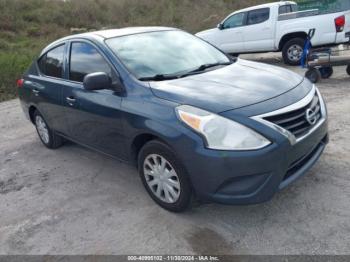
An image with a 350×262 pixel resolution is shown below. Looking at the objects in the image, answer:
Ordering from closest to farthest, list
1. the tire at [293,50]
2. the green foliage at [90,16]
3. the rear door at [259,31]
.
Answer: the tire at [293,50] < the rear door at [259,31] < the green foliage at [90,16]

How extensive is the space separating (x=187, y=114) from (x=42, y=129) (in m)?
3.36

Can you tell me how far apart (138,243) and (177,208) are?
480mm

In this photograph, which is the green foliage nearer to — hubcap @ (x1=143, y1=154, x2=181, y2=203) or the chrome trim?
hubcap @ (x1=143, y1=154, x2=181, y2=203)

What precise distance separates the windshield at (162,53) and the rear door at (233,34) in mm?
7525

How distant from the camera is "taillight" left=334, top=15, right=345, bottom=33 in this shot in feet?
31.2

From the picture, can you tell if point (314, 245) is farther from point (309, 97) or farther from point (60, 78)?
point (60, 78)

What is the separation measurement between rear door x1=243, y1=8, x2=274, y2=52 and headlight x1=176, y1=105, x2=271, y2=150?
349 inches

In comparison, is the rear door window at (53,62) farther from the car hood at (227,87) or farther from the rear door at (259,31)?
the rear door at (259,31)

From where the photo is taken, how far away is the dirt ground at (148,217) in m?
3.09

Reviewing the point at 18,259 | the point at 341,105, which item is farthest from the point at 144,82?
the point at 341,105

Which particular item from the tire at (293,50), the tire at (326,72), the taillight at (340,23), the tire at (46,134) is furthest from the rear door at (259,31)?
the tire at (46,134)

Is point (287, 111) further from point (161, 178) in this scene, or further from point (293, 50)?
point (293, 50)

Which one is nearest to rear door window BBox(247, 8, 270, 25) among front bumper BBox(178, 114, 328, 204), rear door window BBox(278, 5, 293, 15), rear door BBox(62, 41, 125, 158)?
rear door window BBox(278, 5, 293, 15)

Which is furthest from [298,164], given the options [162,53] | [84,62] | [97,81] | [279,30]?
[279,30]
